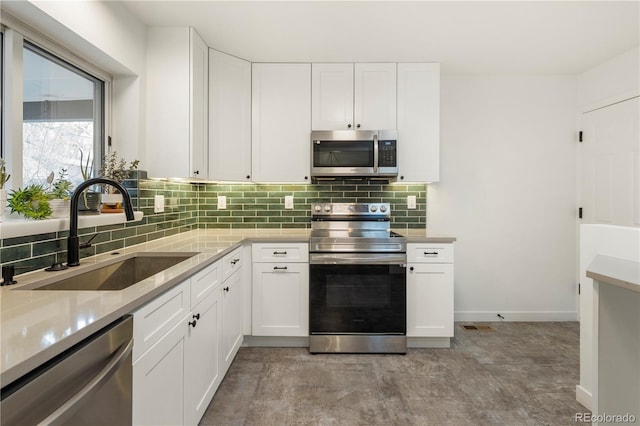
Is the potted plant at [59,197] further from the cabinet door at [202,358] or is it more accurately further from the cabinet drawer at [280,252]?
the cabinet drawer at [280,252]

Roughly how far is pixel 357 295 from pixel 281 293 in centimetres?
60

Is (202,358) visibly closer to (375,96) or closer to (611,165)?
(375,96)

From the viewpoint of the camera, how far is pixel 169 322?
135cm

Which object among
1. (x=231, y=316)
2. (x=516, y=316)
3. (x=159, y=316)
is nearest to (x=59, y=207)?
(x=159, y=316)

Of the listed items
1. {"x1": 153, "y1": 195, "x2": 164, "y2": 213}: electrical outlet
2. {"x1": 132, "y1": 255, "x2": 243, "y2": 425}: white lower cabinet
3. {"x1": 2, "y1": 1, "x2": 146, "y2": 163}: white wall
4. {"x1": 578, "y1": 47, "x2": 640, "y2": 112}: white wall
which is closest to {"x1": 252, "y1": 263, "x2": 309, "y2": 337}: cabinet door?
{"x1": 132, "y1": 255, "x2": 243, "y2": 425}: white lower cabinet

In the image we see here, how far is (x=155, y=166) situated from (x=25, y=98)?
83 cm

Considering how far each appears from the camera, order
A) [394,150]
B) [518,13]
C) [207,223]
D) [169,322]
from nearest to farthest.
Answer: [169,322]
[518,13]
[394,150]
[207,223]

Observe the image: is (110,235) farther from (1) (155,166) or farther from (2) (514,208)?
(2) (514,208)

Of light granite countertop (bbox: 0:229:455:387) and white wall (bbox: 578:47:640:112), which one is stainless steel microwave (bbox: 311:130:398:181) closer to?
light granite countertop (bbox: 0:229:455:387)

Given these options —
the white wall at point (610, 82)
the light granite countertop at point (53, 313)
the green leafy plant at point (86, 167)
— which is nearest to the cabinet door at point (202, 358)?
the light granite countertop at point (53, 313)

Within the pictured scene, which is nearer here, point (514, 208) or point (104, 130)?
point (104, 130)

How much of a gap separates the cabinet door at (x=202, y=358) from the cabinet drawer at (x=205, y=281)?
4cm

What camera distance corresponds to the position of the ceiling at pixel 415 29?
213 centimetres

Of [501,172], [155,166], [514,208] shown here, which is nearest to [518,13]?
[501,172]
